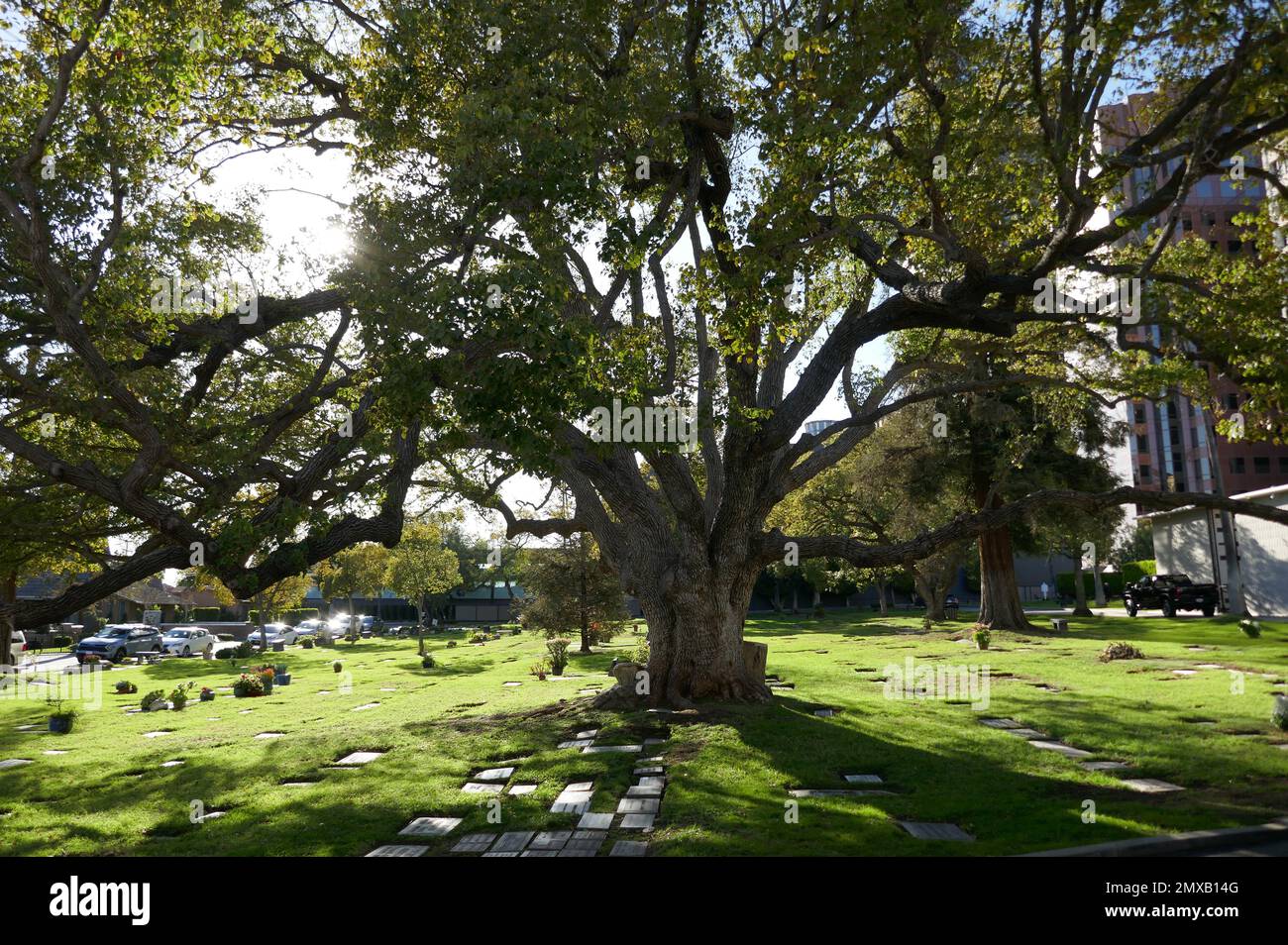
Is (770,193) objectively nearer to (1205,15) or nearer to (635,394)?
(635,394)

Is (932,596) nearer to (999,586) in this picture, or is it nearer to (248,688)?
(999,586)

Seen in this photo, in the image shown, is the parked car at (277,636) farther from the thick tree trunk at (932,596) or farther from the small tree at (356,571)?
the thick tree trunk at (932,596)

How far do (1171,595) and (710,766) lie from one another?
34.1 metres

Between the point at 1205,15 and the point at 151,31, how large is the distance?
10742mm

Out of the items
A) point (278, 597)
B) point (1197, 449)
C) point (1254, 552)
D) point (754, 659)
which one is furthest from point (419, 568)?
point (1197, 449)

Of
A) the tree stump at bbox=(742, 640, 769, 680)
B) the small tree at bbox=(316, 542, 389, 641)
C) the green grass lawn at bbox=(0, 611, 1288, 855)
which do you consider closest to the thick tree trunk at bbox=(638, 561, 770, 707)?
the tree stump at bbox=(742, 640, 769, 680)

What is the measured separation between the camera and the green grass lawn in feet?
22.4

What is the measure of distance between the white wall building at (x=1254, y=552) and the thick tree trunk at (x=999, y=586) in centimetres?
876

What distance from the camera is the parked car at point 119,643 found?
3259cm

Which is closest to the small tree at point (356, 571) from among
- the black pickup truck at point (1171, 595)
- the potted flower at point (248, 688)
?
the potted flower at point (248, 688)

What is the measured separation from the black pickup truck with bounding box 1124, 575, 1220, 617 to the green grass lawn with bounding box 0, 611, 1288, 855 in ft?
56.7
